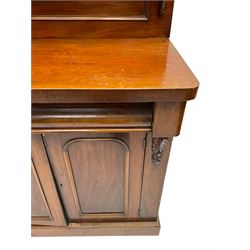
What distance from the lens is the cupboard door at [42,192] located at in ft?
2.11

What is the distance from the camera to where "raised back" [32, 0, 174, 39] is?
A: 2.09 ft

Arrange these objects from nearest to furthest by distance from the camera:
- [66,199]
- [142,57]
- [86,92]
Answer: [86,92] → [142,57] → [66,199]

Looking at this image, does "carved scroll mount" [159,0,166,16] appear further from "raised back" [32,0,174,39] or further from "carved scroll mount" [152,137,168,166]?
"carved scroll mount" [152,137,168,166]

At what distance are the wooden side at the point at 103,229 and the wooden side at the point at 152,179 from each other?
3.7 inches

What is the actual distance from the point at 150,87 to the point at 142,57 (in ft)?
0.45

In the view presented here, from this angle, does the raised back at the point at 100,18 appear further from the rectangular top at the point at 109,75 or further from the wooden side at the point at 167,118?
the wooden side at the point at 167,118

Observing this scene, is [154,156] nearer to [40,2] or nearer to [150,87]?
[150,87]

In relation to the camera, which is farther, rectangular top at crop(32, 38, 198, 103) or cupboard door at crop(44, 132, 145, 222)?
cupboard door at crop(44, 132, 145, 222)

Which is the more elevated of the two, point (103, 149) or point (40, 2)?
point (40, 2)

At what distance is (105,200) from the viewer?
2.82ft

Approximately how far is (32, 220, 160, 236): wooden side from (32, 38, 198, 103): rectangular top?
694mm

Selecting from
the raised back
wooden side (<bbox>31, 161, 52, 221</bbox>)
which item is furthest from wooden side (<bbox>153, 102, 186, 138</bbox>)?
wooden side (<bbox>31, 161, 52, 221</bbox>)

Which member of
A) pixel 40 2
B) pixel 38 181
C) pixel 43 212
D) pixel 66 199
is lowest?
pixel 43 212

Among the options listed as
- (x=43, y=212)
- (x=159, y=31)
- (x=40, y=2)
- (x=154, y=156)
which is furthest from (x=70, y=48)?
(x=43, y=212)
